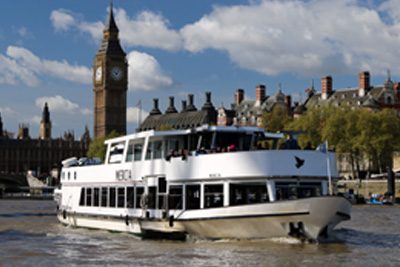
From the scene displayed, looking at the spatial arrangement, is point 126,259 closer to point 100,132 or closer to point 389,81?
point 389,81

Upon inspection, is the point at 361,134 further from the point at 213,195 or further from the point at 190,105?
the point at 190,105

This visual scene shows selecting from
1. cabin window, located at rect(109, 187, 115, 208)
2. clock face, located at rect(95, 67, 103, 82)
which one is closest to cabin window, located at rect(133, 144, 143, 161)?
cabin window, located at rect(109, 187, 115, 208)

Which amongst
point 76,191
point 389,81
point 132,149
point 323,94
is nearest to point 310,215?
point 132,149

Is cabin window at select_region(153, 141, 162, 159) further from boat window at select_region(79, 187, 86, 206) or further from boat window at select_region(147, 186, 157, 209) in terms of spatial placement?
boat window at select_region(79, 187, 86, 206)

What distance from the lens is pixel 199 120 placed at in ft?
513

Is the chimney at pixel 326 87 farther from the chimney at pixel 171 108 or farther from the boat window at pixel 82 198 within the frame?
the boat window at pixel 82 198

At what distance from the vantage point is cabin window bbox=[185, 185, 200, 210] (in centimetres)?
2947

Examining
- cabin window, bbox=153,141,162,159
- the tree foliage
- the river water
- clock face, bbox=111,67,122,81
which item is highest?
clock face, bbox=111,67,122,81

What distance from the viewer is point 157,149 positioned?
3145 centimetres

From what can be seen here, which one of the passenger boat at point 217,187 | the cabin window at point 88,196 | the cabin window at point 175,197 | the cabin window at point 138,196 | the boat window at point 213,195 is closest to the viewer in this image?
the passenger boat at point 217,187

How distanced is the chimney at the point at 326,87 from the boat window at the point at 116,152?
85810 mm

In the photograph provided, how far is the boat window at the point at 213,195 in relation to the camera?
2856 cm

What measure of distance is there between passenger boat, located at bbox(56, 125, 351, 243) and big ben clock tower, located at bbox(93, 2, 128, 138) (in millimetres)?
140263

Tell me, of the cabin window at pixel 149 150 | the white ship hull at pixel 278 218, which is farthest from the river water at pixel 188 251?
the cabin window at pixel 149 150
